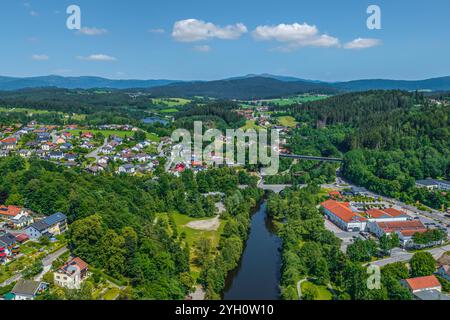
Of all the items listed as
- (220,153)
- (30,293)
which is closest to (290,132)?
(220,153)

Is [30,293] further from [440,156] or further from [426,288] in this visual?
[440,156]

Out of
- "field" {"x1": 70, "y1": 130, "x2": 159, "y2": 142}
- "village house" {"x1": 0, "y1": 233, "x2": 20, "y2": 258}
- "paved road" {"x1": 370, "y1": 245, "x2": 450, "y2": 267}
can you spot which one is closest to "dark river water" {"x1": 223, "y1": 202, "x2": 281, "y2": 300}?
"paved road" {"x1": 370, "y1": 245, "x2": 450, "y2": 267}

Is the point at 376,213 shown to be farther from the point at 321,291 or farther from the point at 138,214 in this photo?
the point at 138,214

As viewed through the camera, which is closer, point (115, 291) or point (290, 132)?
point (115, 291)

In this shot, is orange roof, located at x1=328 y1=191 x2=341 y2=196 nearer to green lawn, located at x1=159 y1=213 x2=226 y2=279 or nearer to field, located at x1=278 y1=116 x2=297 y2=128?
green lawn, located at x1=159 y1=213 x2=226 y2=279

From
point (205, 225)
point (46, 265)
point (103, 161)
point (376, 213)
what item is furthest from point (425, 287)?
point (103, 161)
